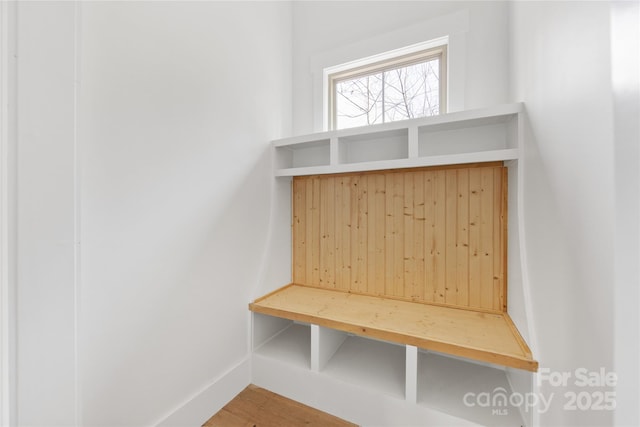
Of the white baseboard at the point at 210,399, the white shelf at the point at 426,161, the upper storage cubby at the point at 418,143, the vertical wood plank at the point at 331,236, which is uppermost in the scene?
the upper storage cubby at the point at 418,143

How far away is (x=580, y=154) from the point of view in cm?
72

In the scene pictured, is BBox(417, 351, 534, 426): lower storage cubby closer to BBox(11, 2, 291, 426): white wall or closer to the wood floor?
the wood floor

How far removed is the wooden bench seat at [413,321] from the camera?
112 cm

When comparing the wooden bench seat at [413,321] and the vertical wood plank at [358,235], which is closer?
the wooden bench seat at [413,321]

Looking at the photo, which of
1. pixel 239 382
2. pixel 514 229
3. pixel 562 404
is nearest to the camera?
pixel 562 404

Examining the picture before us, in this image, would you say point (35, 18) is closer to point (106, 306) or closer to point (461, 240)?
point (106, 306)

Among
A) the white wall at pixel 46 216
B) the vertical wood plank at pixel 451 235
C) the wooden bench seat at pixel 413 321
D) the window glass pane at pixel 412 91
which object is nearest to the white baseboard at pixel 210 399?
the wooden bench seat at pixel 413 321

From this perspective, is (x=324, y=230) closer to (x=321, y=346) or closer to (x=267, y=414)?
(x=321, y=346)

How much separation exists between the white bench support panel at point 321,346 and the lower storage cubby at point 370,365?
40 mm

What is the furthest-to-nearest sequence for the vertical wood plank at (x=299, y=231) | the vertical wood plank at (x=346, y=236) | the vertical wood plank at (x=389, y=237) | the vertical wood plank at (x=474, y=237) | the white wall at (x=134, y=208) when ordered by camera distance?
the vertical wood plank at (x=299, y=231) → the vertical wood plank at (x=346, y=236) → the vertical wood plank at (x=389, y=237) → the vertical wood plank at (x=474, y=237) → the white wall at (x=134, y=208)

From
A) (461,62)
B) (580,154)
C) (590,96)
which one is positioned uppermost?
(461,62)

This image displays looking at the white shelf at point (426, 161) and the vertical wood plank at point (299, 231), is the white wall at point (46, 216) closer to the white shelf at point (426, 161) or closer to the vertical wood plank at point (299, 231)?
the white shelf at point (426, 161)

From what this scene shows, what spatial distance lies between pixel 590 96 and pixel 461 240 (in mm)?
1036

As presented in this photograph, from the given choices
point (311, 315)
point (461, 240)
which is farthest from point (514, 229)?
point (311, 315)
